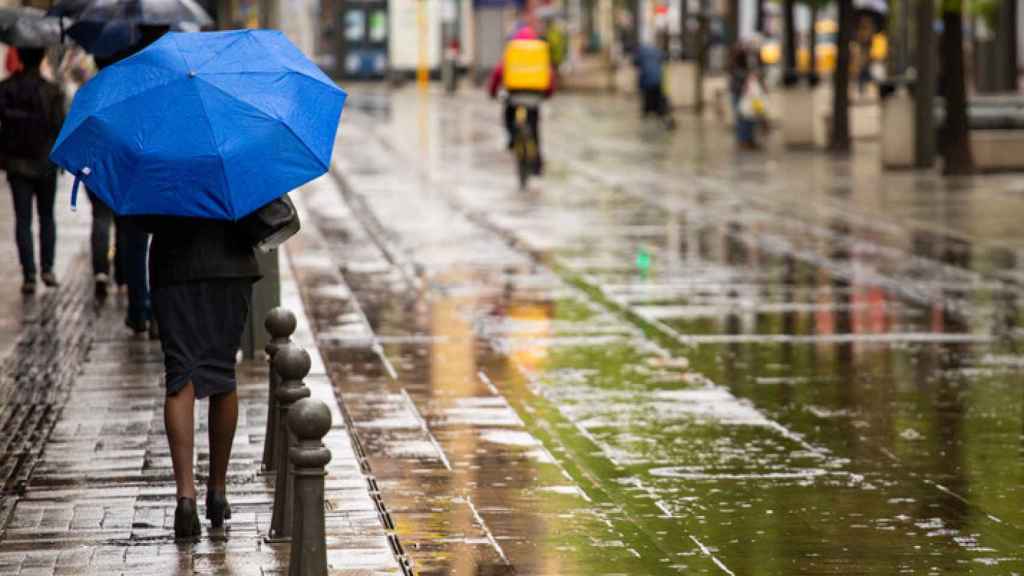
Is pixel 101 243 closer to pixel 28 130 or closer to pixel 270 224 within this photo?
pixel 28 130

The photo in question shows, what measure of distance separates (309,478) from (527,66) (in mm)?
19857

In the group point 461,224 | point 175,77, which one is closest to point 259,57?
point 175,77

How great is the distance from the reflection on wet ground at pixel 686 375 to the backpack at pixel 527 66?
4.19ft

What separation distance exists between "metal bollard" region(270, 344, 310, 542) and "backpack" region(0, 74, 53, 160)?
24.7 ft

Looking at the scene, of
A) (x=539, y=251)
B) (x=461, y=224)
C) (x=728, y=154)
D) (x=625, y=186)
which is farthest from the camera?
(x=728, y=154)

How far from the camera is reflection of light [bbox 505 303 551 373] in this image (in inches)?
531

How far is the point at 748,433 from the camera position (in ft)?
36.4

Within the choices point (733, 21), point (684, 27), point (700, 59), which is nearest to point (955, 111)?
point (700, 59)

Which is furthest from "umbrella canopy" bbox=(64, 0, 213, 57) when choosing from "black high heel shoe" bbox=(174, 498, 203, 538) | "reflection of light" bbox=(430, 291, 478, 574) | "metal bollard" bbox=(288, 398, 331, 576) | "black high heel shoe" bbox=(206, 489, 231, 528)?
"metal bollard" bbox=(288, 398, 331, 576)

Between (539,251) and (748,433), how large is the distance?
29.9ft

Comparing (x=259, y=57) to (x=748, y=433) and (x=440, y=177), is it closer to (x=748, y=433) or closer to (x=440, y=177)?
(x=748, y=433)

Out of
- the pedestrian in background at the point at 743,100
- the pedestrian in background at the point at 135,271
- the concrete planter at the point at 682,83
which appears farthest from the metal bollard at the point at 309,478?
the concrete planter at the point at 682,83

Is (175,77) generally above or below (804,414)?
above

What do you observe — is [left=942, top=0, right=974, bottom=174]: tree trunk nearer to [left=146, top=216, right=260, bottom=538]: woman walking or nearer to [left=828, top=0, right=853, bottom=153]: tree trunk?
[left=828, top=0, right=853, bottom=153]: tree trunk
